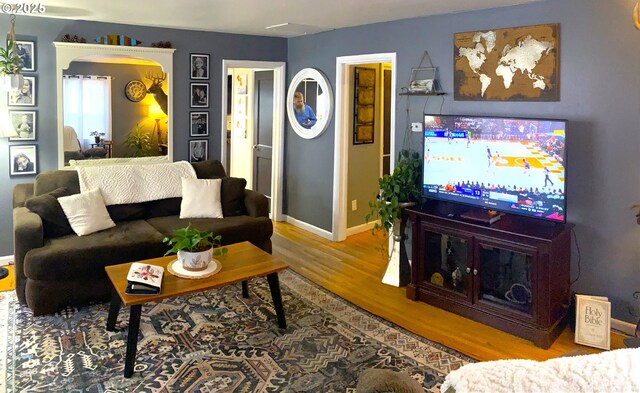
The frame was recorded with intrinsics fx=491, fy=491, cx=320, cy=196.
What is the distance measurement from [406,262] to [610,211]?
160 cm

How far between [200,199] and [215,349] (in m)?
1.84

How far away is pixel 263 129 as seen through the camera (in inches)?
256

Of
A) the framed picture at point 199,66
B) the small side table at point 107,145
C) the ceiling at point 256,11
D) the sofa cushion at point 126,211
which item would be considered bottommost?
the sofa cushion at point 126,211

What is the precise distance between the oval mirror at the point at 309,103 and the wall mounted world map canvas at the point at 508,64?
173 cm

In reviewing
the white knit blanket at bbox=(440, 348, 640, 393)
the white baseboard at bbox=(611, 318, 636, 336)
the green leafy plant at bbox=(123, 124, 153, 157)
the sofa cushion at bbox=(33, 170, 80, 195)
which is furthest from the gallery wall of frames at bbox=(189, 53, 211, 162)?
the white knit blanket at bbox=(440, 348, 640, 393)

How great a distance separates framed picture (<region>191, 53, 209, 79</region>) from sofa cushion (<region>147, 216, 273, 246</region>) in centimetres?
176

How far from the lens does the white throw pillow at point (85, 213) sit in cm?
386

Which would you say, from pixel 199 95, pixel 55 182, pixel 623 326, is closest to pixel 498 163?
pixel 623 326

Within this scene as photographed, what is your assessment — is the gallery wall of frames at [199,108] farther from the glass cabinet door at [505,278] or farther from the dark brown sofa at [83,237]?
the glass cabinet door at [505,278]

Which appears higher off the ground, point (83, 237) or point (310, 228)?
point (83, 237)

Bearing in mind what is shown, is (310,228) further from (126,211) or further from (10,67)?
(10,67)

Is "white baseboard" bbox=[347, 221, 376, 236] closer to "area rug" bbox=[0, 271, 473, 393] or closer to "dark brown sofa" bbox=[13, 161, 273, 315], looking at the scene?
"dark brown sofa" bbox=[13, 161, 273, 315]

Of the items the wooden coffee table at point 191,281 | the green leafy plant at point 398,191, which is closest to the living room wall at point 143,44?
the wooden coffee table at point 191,281

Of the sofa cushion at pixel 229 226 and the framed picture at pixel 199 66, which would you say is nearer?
the sofa cushion at pixel 229 226
